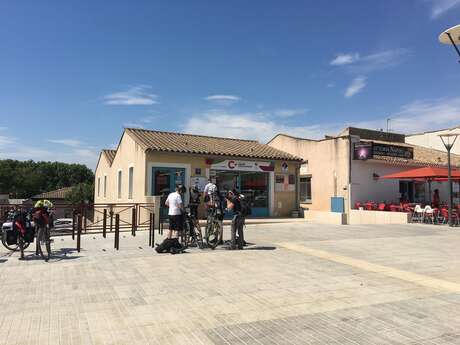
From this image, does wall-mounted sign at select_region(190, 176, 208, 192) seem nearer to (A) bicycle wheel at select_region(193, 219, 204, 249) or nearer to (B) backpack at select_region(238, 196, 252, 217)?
(A) bicycle wheel at select_region(193, 219, 204, 249)

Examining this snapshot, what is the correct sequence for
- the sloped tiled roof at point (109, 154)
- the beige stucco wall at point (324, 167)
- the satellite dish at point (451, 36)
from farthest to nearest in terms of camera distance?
1. the sloped tiled roof at point (109, 154)
2. the beige stucco wall at point (324, 167)
3. the satellite dish at point (451, 36)

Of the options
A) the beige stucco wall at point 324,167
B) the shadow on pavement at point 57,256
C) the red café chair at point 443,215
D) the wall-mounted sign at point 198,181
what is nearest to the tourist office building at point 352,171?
the beige stucco wall at point 324,167

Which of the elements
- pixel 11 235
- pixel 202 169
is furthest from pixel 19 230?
pixel 202 169

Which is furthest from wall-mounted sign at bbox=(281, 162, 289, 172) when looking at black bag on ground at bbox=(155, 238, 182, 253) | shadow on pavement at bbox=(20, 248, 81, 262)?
shadow on pavement at bbox=(20, 248, 81, 262)

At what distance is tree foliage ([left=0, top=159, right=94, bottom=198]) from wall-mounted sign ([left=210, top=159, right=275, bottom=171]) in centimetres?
5591

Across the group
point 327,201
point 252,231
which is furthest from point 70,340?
point 327,201

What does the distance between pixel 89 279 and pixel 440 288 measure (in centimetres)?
564

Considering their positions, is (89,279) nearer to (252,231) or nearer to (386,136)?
(252,231)

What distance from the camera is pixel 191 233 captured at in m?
10.1

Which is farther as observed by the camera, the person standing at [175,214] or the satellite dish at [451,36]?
the satellite dish at [451,36]

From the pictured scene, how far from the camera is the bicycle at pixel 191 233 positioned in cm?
995

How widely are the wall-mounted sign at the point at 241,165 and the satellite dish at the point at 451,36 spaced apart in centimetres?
982

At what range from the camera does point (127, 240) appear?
11289 mm

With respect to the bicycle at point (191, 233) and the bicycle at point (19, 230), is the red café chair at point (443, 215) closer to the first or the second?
the bicycle at point (191, 233)
